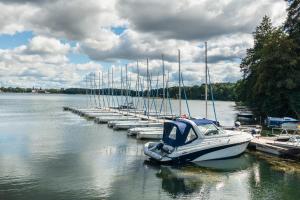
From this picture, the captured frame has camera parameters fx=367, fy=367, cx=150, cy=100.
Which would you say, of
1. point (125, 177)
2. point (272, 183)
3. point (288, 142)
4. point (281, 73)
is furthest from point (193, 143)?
point (281, 73)

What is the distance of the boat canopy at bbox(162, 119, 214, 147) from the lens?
85.2 ft

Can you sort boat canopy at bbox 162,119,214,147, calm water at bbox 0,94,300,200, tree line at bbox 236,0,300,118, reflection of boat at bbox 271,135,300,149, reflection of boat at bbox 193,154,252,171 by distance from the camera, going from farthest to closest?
tree line at bbox 236,0,300,118 < reflection of boat at bbox 271,135,300,149 < boat canopy at bbox 162,119,214,147 < reflection of boat at bbox 193,154,252,171 < calm water at bbox 0,94,300,200

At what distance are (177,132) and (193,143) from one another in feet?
4.53

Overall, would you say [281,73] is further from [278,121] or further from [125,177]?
[125,177]

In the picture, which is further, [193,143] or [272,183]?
[193,143]

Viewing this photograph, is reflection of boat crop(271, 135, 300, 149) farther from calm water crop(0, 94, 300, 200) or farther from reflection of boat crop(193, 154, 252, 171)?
reflection of boat crop(193, 154, 252, 171)

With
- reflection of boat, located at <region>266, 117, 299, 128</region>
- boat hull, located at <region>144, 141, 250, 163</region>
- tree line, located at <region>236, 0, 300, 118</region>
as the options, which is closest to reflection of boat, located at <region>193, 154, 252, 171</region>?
boat hull, located at <region>144, 141, 250, 163</region>

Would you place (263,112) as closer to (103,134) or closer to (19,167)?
(103,134)

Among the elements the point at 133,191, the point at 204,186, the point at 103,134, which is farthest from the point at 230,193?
the point at 103,134

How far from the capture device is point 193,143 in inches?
1027

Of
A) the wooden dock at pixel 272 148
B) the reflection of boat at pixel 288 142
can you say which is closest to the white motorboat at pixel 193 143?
the wooden dock at pixel 272 148

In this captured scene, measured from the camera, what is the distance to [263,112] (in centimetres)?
5138

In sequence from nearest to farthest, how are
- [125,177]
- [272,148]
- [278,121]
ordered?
1. [125,177]
2. [272,148]
3. [278,121]

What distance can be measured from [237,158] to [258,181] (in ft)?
20.5
